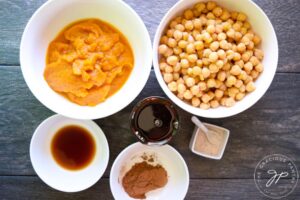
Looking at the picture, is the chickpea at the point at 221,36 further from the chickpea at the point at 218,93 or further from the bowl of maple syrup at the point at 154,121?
the bowl of maple syrup at the point at 154,121

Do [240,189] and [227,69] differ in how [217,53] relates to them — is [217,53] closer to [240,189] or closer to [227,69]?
[227,69]

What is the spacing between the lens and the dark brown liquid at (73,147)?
5.37 ft

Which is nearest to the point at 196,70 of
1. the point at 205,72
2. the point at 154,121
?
the point at 205,72

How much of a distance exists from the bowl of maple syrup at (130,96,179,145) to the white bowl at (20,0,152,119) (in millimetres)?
88

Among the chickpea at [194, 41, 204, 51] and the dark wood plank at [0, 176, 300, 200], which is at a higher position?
the chickpea at [194, 41, 204, 51]

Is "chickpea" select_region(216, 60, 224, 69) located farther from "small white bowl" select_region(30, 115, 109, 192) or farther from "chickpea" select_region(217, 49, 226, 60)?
"small white bowl" select_region(30, 115, 109, 192)

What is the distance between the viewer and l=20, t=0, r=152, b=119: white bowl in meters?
1.44

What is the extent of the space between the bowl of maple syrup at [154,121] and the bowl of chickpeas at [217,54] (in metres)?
0.07

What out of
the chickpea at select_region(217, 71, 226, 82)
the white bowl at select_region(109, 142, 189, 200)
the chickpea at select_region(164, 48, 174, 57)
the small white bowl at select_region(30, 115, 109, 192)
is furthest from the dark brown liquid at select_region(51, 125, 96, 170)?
the chickpea at select_region(217, 71, 226, 82)

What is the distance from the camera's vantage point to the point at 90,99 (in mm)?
1492

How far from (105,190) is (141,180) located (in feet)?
0.47

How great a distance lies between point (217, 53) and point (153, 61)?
21 centimetres

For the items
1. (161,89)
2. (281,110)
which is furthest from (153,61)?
(281,110)

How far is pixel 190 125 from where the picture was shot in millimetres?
1645
